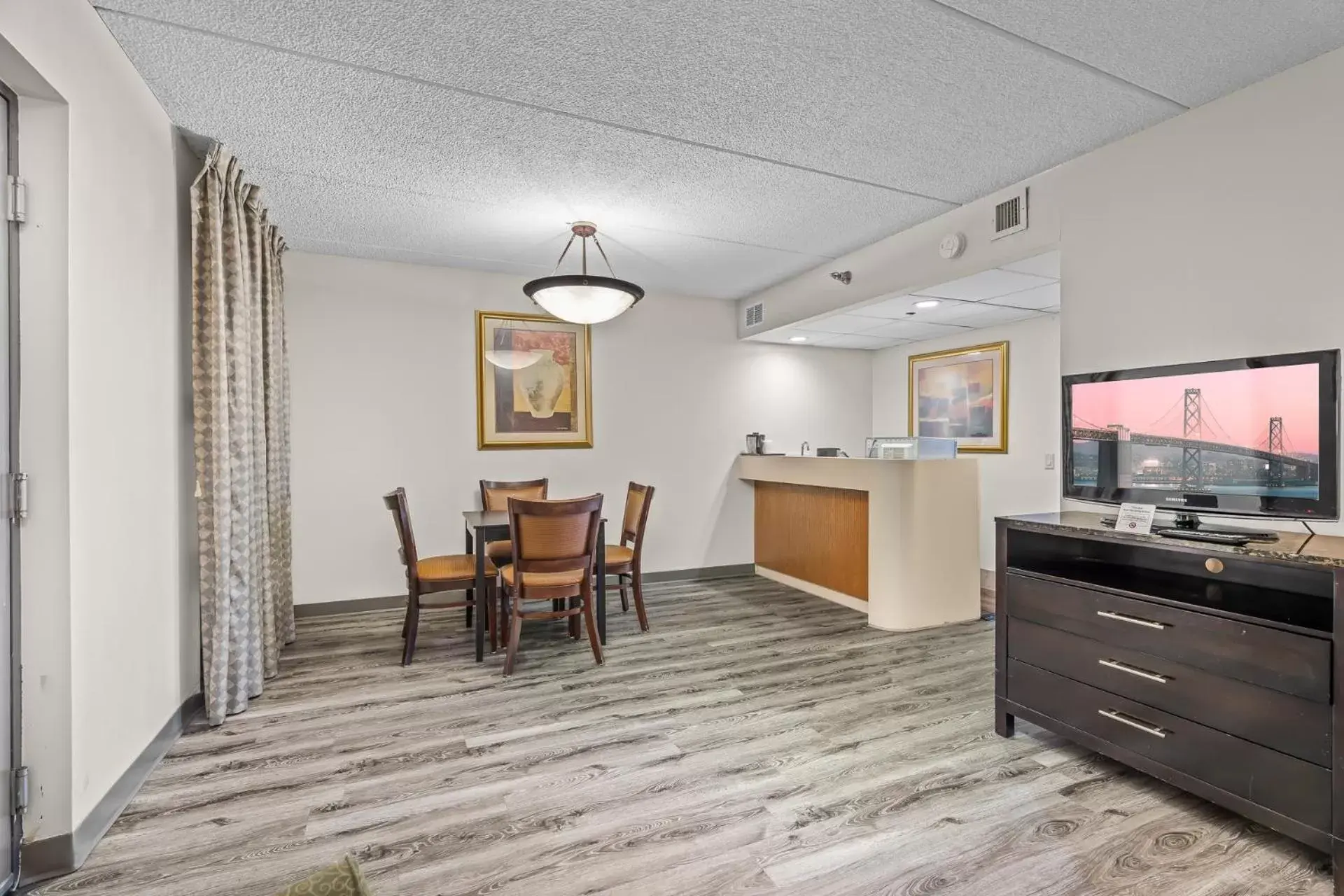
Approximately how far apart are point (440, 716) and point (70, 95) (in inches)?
102

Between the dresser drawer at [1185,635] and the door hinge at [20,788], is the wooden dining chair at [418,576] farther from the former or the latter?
the dresser drawer at [1185,635]

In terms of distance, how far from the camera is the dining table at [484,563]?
11.5 ft

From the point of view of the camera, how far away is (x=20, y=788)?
1704 mm

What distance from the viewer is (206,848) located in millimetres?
1907

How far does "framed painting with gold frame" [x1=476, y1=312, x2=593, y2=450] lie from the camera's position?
4949mm

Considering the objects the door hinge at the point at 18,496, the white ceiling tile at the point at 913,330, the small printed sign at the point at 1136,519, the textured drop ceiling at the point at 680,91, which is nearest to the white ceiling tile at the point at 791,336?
the white ceiling tile at the point at 913,330

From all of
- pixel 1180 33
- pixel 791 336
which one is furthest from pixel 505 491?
pixel 1180 33

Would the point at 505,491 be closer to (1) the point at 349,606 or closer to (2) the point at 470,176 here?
(1) the point at 349,606

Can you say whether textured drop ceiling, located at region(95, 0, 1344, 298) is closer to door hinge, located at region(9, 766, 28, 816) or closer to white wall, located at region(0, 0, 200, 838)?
white wall, located at region(0, 0, 200, 838)

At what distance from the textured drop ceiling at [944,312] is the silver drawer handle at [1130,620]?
1793 mm

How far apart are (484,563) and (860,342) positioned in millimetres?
4065

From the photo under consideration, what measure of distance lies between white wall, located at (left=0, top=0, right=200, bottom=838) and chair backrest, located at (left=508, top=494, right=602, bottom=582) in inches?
57.0

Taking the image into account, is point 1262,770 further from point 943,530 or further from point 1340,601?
point 943,530

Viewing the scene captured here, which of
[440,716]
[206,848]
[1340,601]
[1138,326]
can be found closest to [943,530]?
[1138,326]
